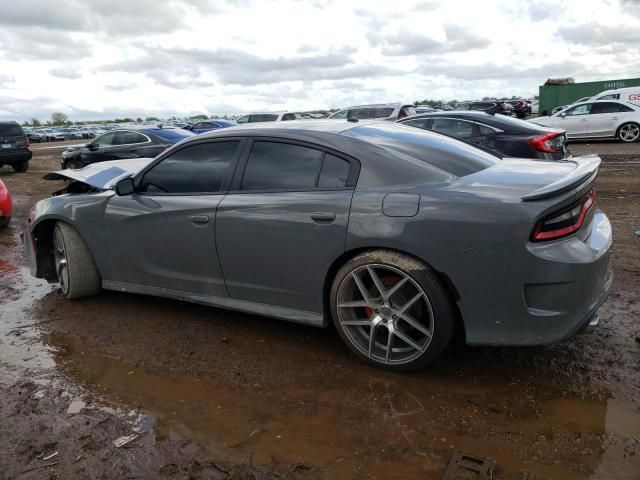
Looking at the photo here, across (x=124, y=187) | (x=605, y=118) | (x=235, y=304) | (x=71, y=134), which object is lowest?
(x=235, y=304)

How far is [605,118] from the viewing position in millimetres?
18094

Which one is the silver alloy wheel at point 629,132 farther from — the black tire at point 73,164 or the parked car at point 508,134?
the black tire at point 73,164

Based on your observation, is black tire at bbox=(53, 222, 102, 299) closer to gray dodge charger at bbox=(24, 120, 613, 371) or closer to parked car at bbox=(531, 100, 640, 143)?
gray dodge charger at bbox=(24, 120, 613, 371)

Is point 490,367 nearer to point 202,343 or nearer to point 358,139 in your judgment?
point 358,139

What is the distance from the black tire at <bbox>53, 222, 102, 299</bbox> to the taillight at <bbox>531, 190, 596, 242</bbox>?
3.65 m

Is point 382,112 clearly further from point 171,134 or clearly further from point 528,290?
point 528,290

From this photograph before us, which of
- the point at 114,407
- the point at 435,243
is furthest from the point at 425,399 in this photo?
the point at 114,407

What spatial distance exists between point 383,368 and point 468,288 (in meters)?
0.78

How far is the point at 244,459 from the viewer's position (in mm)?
2639

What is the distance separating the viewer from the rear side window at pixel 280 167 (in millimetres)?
3580

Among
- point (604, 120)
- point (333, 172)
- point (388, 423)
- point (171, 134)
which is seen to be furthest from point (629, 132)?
point (388, 423)

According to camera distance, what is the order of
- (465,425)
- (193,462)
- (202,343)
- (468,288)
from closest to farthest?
(193,462) < (465,425) < (468,288) < (202,343)

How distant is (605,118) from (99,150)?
1592 centimetres

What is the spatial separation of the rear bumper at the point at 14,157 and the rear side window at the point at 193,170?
50.7ft
